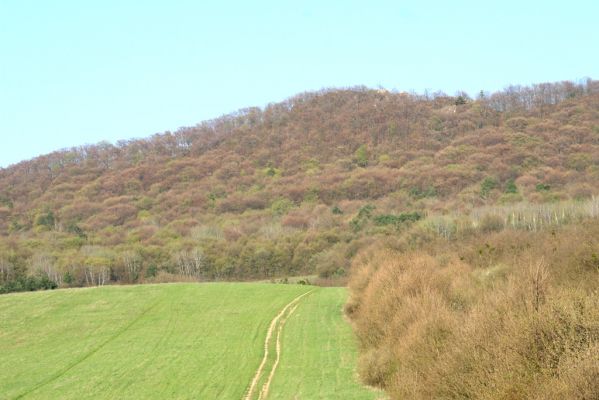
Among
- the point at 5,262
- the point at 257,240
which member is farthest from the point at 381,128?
the point at 5,262

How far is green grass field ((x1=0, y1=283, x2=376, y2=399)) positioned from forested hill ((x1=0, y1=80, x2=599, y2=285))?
112 ft

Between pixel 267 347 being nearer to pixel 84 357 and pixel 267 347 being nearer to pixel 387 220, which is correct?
pixel 84 357

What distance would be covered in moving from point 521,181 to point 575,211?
119ft

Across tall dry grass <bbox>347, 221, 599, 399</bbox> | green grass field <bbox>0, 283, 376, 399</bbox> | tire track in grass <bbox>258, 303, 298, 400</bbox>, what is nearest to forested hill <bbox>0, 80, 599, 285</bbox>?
green grass field <bbox>0, 283, 376, 399</bbox>

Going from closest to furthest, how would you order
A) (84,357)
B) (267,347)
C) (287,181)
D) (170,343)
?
1. (267,347)
2. (84,357)
3. (170,343)
4. (287,181)

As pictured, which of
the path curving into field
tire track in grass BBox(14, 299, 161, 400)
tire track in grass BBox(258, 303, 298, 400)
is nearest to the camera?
tire track in grass BBox(258, 303, 298, 400)

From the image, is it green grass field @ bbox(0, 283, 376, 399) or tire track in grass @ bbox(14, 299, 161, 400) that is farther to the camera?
tire track in grass @ bbox(14, 299, 161, 400)

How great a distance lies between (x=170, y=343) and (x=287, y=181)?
10973cm

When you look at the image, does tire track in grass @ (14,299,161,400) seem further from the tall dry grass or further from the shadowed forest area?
the tall dry grass

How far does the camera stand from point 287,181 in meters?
146

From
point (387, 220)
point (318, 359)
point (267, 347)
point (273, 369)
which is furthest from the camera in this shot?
point (387, 220)

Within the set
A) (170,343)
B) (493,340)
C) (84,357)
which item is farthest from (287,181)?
(493,340)

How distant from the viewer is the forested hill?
100 meters

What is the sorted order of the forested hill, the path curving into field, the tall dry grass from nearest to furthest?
the tall dry grass → the path curving into field → the forested hill
